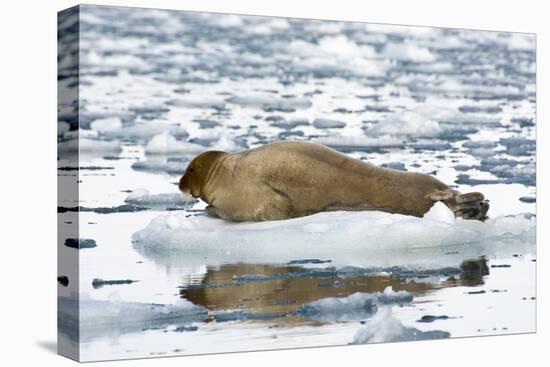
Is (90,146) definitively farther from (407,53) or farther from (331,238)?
(407,53)

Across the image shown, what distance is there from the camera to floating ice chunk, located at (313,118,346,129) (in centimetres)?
1207

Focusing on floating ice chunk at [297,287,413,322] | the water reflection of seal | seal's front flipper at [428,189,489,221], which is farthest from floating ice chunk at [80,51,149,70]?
seal's front flipper at [428,189,489,221]

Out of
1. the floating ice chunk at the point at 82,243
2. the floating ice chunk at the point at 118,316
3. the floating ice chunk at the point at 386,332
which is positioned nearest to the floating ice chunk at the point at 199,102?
the floating ice chunk at the point at 82,243

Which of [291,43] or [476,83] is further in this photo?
[476,83]

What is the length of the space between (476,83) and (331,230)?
2322mm

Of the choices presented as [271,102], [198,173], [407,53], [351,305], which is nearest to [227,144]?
[198,173]

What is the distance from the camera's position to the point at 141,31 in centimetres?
1134

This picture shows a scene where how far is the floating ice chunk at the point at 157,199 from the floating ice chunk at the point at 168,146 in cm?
38

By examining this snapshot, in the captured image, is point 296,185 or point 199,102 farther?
point 296,185

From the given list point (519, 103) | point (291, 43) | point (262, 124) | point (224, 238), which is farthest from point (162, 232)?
point (519, 103)

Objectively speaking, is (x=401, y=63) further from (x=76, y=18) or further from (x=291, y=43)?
(x=76, y=18)

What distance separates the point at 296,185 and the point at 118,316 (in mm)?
2244

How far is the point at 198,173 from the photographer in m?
11.6

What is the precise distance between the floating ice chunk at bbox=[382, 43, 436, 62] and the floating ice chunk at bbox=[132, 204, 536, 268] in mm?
1515
